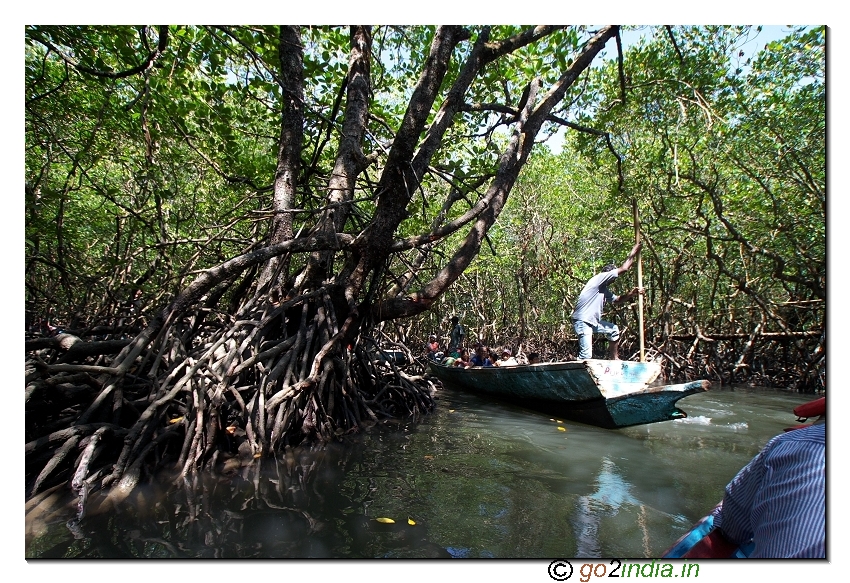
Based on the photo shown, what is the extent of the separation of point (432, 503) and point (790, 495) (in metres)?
2.35

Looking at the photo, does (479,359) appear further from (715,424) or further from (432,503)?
(432,503)

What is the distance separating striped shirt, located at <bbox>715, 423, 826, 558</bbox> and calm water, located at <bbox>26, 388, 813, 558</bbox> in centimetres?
150

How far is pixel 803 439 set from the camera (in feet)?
3.85

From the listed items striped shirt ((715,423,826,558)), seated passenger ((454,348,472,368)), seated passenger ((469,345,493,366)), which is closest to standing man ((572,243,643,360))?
seated passenger ((454,348,472,368))

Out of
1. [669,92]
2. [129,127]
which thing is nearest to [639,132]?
[669,92]

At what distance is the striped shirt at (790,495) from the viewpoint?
1107 mm

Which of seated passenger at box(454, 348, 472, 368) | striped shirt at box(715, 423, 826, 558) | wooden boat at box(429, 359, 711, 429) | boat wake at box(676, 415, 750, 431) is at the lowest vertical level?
boat wake at box(676, 415, 750, 431)

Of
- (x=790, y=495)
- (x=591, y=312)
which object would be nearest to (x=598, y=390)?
(x=591, y=312)

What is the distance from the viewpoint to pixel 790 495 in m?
1.16

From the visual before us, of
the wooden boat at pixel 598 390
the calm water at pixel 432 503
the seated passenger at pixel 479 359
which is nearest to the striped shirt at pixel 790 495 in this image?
the calm water at pixel 432 503

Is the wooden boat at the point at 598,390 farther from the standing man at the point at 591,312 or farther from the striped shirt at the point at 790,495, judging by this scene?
the striped shirt at the point at 790,495

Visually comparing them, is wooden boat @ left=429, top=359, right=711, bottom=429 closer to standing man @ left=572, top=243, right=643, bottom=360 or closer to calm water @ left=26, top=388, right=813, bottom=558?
calm water @ left=26, top=388, right=813, bottom=558

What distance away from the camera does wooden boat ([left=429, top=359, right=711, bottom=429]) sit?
17.4 ft

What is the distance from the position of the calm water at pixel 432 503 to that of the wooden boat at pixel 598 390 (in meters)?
0.35
